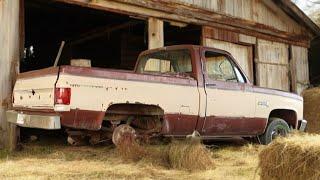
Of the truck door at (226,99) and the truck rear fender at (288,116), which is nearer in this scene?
the truck door at (226,99)

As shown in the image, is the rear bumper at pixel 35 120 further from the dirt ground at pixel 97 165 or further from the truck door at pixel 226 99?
the truck door at pixel 226 99

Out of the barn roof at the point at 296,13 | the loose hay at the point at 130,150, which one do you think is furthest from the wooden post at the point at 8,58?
the barn roof at the point at 296,13

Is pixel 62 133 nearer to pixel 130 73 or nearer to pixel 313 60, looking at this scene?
pixel 130 73

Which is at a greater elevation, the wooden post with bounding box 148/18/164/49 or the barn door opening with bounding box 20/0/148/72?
the barn door opening with bounding box 20/0/148/72

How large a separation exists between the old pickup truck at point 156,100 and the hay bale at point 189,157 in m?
0.60

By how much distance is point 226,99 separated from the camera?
318 inches

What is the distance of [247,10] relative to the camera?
46.3 ft

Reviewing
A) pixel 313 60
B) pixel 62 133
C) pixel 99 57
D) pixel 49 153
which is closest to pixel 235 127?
pixel 49 153

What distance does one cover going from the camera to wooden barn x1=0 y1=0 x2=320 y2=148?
11.6 meters

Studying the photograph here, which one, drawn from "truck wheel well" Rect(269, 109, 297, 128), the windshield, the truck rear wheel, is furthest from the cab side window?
the truck rear wheel

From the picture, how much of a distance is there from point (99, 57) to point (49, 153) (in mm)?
10736

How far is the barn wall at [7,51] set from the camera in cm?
834

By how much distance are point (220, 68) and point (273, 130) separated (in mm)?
1767

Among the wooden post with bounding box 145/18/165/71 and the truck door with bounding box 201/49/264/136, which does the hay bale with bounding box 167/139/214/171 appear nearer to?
Result: the truck door with bounding box 201/49/264/136
